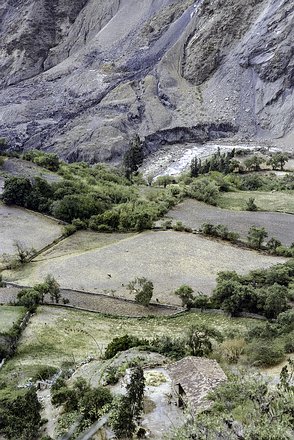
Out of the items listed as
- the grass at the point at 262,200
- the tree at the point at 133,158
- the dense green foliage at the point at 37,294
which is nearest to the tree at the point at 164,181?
the tree at the point at 133,158

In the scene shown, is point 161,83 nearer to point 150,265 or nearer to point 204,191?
point 204,191

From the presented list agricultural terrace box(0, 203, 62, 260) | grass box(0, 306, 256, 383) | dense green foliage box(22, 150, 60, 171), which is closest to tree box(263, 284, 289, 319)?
grass box(0, 306, 256, 383)

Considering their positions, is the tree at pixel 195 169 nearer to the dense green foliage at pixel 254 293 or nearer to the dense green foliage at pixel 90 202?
the dense green foliage at pixel 90 202

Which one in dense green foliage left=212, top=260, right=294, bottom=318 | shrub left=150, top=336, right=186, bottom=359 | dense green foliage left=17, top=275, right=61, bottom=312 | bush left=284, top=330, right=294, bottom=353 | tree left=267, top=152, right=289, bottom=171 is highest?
bush left=284, top=330, right=294, bottom=353

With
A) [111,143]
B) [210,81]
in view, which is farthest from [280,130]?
[111,143]

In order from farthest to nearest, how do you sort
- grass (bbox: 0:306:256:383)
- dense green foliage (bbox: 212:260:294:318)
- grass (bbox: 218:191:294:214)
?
grass (bbox: 218:191:294:214) < dense green foliage (bbox: 212:260:294:318) < grass (bbox: 0:306:256:383)

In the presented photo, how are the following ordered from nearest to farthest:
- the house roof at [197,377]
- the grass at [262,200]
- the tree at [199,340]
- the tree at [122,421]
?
the tree at [122,421] < the house roof at [197,377] < the tree at [199,340] < the grass at [262,200]

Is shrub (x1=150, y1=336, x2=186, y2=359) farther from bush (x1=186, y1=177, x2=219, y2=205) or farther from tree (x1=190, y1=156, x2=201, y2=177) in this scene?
tree (x1=190, y1=156, x2=201, y2=177)

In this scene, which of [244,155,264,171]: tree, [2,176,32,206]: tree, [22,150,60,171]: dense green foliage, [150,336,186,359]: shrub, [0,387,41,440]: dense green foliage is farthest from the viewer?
[244,155,264,171]: tree

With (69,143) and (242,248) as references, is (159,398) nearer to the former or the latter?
(242,248)
